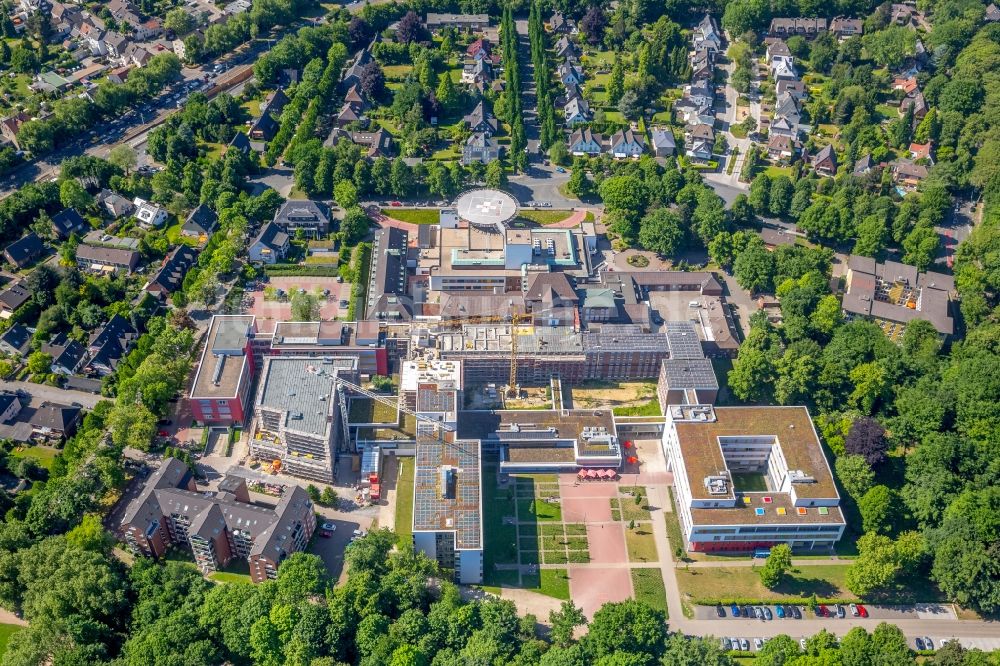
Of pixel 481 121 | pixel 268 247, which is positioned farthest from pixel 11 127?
pixel 481 121

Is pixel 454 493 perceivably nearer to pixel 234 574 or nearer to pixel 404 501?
pixel 404 501

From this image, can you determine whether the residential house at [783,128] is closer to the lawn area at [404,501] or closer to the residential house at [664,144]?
the residential house at [664,144]

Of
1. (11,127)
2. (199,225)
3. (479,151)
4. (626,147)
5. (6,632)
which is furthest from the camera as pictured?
(626,147)

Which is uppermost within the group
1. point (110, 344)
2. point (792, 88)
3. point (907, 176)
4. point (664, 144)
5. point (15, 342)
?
point (792, 88)

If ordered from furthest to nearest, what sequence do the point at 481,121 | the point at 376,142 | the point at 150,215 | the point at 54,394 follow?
the point at 481,121 < the point at 376,142 < the point at 150,215 < the point at 54,394

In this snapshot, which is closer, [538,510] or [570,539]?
[570,539]

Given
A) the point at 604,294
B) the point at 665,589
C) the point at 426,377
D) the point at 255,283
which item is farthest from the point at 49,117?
the point at 665,589

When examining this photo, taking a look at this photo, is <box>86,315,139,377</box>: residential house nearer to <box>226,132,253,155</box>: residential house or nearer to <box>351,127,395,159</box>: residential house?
<box>226,132,253,155</box>: residential house
